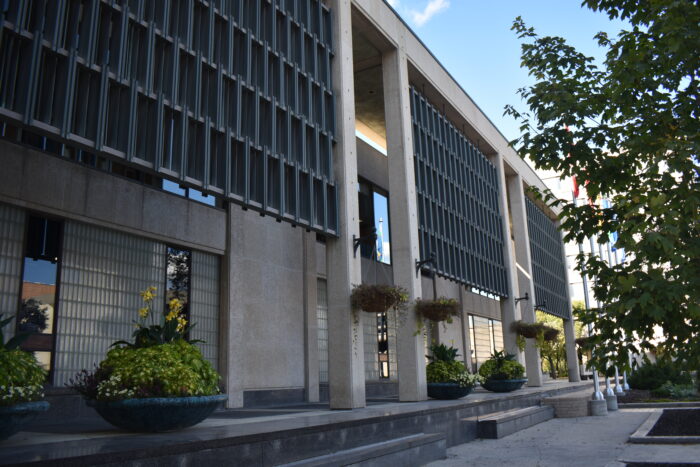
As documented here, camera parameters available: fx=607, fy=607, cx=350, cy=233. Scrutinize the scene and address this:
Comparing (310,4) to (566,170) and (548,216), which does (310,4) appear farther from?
(548,216)

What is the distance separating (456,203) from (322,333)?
7.61 m

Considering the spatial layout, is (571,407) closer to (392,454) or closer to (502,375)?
(502,375)

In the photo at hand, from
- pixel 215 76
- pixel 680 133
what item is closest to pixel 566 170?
pixel 680 133

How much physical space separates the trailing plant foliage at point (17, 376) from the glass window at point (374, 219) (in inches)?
662

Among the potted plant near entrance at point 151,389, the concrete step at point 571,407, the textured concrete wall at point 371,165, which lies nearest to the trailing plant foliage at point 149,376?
the potted plant near entrance at point 151,389

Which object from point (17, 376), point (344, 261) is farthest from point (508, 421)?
point (17, 376)

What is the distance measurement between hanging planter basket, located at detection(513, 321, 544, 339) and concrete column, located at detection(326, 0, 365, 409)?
13915mm

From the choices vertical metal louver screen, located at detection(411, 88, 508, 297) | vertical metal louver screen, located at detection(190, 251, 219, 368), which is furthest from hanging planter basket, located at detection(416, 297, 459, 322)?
vertical metal louver screen, located at detection(190, 251, 219, 368)

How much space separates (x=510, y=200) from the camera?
Answer: 33.8 meters

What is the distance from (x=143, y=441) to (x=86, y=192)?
7186 mm

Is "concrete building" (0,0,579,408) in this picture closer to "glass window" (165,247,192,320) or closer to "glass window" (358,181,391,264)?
"glass window" (165,247,192,320)

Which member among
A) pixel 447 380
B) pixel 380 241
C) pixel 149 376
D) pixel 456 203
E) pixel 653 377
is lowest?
pixel 653 377

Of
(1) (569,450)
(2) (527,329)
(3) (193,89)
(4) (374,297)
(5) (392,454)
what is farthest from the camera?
(2) (527,329)

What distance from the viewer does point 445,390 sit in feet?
57.6
